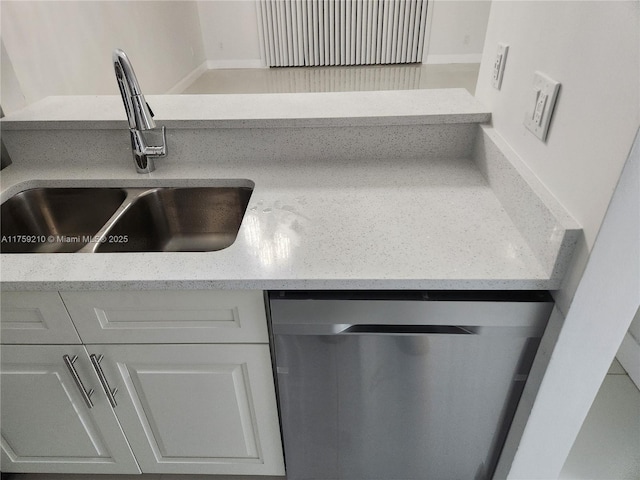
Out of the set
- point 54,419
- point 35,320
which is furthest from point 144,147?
point 54,419

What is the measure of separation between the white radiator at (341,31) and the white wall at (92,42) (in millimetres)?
1183

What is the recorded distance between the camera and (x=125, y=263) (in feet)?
2.97

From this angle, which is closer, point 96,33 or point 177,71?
point 96,33

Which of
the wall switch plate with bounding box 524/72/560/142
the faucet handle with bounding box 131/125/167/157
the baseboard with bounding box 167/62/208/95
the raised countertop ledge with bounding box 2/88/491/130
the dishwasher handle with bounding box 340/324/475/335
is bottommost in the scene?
the baseboard with bounding box 167/62/208/95

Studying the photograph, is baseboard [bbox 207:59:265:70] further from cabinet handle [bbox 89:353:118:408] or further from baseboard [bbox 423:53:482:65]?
cabinet handle [bbox 89:353:118:408]

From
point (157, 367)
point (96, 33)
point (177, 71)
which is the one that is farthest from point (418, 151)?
point (177, 71)

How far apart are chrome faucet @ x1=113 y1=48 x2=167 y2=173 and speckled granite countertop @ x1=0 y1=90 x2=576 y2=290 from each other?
0.19 feet

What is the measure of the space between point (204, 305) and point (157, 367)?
26 cm

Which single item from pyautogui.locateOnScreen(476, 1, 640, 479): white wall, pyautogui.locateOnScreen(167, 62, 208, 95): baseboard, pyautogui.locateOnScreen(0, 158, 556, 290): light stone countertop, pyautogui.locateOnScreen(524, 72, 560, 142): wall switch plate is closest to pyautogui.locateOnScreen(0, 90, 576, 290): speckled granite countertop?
pyautogui.locateOnScreen(0, 158, 556, 290): light stone countertop

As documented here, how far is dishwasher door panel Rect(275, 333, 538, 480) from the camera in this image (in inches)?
37.4

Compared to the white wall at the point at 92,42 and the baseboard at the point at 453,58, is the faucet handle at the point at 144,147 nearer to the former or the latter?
the white wall at the point at 92,42

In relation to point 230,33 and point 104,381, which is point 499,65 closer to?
point 104,381

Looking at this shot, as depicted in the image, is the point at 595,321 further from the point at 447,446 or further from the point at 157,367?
the point at 157,367

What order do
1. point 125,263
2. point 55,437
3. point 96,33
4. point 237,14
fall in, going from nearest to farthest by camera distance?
1. point 125,263
2. point 55,437
3. point 96,33
4. point 237,14
